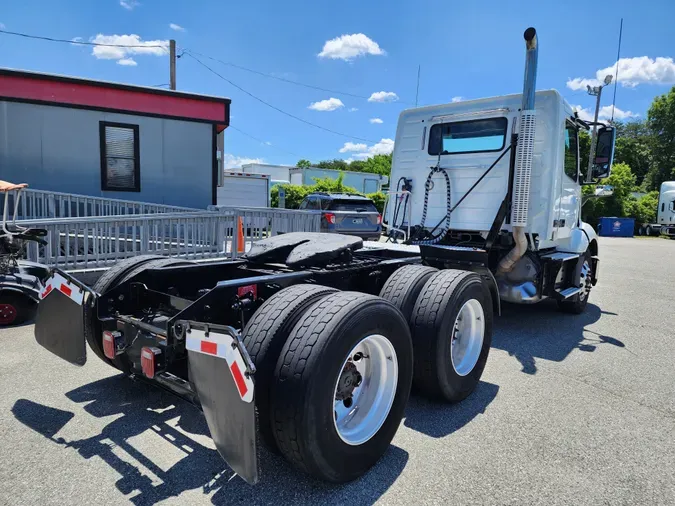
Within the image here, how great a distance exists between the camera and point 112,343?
10.5 ft

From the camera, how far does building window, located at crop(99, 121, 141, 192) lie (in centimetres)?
1110

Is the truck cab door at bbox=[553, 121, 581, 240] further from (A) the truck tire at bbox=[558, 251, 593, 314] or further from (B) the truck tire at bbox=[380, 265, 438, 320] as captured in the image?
(B) the truck tire at bbox=[380, 265, 438, 320]

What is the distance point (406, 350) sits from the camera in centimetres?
321

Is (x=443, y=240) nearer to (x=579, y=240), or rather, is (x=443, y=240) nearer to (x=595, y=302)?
(x=579, y=240)

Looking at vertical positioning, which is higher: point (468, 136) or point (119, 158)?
point (468, 136)

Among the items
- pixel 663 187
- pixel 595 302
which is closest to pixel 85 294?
pixel 595 302

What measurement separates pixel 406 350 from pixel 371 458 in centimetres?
72

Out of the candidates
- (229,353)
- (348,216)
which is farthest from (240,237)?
(229,353)

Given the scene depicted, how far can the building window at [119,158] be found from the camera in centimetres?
1110

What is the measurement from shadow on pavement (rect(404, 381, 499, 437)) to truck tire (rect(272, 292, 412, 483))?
52cm

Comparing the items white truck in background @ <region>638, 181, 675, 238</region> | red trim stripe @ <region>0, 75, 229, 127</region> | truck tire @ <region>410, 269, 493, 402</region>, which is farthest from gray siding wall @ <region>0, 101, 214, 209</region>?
white truck in background @ <region>638, 181, 675, 238</region>

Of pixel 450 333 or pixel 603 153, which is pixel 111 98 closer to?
pixel 603 153

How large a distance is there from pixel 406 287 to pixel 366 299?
1134 millimetres

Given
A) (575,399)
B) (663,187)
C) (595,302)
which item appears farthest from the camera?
(663,187)
